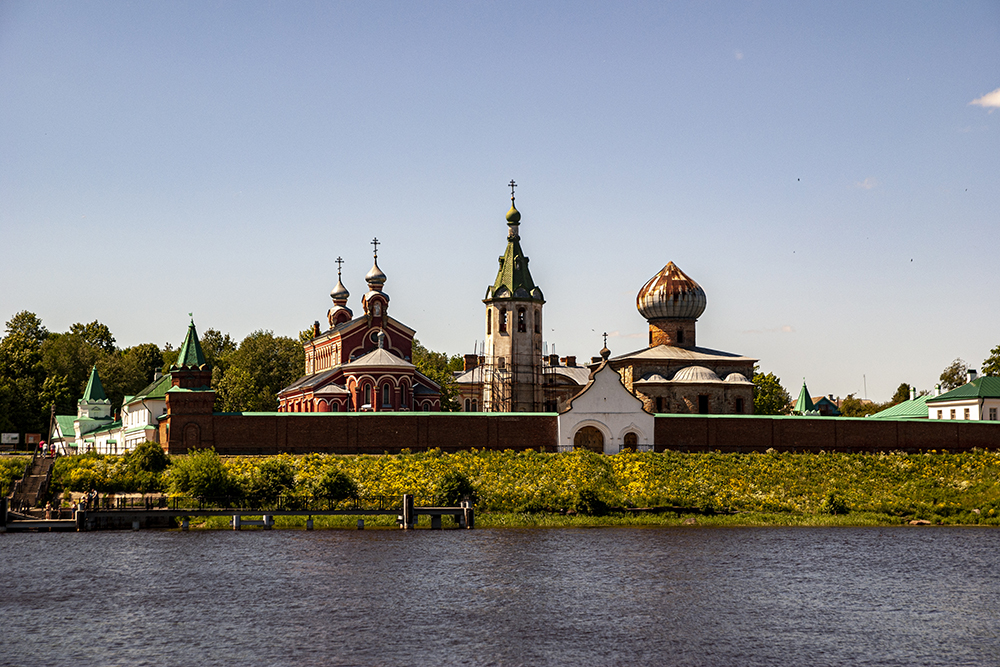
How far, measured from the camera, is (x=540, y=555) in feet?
111

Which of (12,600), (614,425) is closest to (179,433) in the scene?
(614,425)

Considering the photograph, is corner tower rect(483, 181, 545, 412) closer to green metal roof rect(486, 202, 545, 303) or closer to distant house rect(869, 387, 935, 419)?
green metal roof rect(486, 202, 545, 303)

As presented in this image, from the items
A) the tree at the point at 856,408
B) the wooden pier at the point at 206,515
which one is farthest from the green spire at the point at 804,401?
the wooden pier at the point at 206,515

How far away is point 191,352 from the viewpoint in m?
52.5

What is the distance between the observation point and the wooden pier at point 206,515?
131 ft

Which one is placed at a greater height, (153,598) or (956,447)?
(956,447)

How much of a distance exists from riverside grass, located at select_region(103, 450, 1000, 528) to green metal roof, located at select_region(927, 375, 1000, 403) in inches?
406

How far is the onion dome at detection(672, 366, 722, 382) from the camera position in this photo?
6225 cm

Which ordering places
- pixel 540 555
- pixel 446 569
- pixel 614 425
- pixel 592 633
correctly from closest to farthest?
pixel 592 633 → pixel 446 569 → pixel 540 555 → pixel 614 425

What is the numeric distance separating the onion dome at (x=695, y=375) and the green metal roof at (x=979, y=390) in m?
14.3

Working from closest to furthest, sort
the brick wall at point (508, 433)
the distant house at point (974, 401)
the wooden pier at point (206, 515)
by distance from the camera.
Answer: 1. the wooden pier at point (206, 515)
2. the brick wall at point (508, 433)
3. the distant house at point (974, 401)

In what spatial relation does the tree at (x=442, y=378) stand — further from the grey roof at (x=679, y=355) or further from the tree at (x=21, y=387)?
the tree at (x=21, y=387)

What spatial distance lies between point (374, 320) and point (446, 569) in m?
41.7

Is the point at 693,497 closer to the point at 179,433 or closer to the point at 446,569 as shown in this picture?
the point at 446,569
